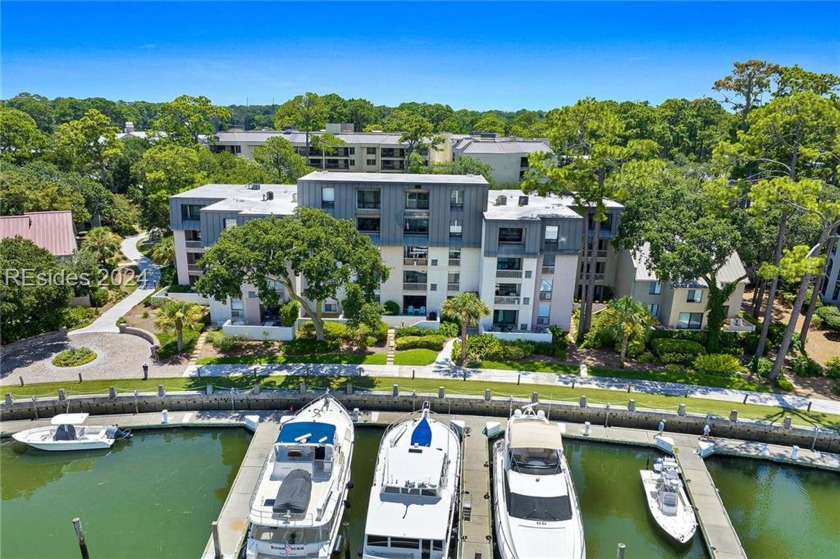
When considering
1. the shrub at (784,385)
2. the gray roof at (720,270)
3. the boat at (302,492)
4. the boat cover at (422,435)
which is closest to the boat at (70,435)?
the boat at (302,492)

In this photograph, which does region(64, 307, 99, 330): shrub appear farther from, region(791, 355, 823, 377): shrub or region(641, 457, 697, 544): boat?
region(791, 355, 823, 377): shrub

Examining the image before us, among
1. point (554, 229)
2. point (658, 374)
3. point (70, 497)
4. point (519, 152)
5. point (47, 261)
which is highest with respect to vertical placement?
point (519, 152)

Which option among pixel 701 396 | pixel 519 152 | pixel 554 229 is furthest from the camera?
pixel 519 152

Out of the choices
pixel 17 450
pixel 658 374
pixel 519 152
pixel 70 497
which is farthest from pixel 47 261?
pixel 519 152

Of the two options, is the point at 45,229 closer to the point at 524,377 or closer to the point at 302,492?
A: the point at 302,492

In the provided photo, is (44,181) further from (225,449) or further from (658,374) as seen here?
(658,374)

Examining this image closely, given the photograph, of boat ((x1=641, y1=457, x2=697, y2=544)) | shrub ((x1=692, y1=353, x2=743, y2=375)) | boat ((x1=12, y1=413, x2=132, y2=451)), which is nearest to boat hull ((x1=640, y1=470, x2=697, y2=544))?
boat ((x1=641, y1=457, x2=697, y2=544))

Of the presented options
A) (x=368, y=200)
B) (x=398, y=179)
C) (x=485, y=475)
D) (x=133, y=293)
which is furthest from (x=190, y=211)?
(x=485, y=475)

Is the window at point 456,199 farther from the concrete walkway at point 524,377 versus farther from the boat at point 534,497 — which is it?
the boat at point 534,497
